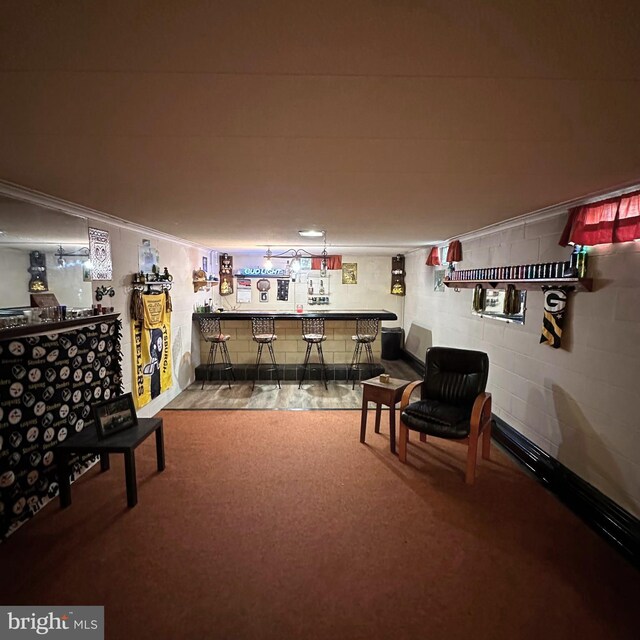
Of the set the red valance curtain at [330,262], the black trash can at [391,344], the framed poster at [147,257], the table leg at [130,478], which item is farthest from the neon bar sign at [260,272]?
the table leg at [130,478]

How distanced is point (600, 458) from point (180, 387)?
501 centimetres

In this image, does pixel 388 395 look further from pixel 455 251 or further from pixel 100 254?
pixel 100 254

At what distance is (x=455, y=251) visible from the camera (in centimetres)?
474

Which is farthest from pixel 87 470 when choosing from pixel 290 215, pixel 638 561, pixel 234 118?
pixel 638 561

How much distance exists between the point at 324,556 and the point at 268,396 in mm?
3042

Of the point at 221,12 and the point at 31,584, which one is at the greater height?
the point at 221,12

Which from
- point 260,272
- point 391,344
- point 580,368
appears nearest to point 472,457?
point 580,368

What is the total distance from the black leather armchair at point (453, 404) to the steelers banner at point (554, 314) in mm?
588

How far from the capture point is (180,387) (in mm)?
5168

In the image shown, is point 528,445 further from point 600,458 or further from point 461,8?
point 461,8

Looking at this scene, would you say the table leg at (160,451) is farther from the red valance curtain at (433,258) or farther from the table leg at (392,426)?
the red valance curtain at (433,258)

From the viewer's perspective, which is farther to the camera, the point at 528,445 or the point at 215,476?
the point at 528,445

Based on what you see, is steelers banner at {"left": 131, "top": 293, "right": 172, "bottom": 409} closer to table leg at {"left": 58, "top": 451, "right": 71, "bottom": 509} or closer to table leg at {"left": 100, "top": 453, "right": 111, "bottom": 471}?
table leg at {"left": 100, "top": 453, "right": 111, "bottom": 471}

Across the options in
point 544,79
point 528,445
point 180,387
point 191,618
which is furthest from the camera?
point 180,387
